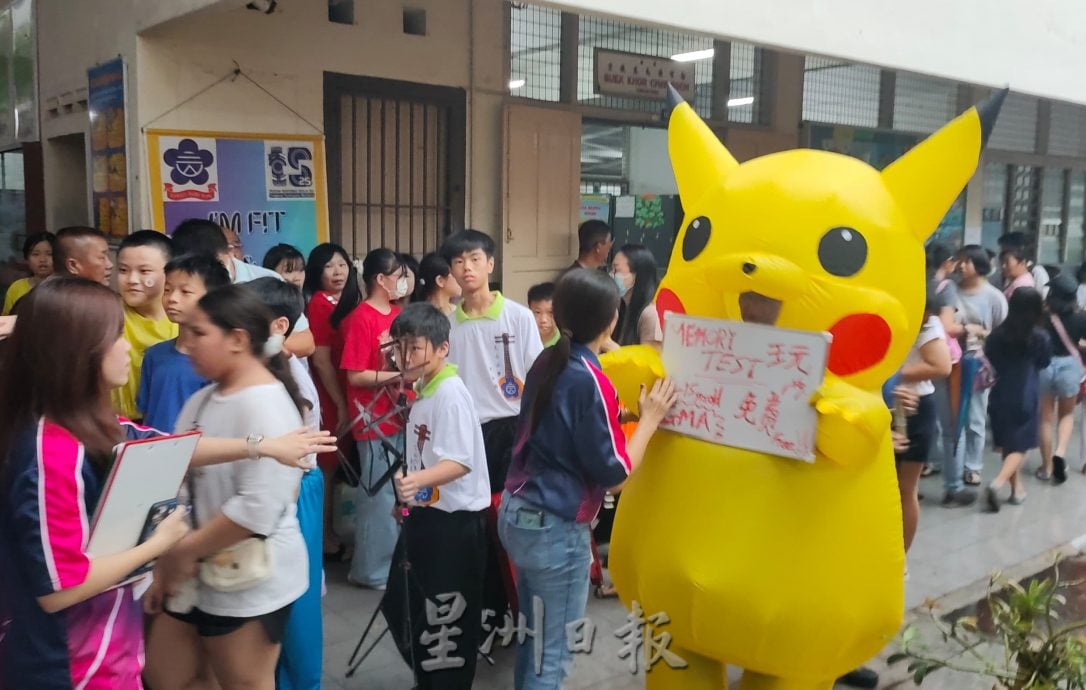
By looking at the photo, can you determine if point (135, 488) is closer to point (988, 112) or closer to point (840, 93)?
point (988, 112)

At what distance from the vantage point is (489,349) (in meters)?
3.82

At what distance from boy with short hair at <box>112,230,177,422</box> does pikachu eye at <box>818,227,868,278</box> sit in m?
2.14

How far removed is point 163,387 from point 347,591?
6.14 ft

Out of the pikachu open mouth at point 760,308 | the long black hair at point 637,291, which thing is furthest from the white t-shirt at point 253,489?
the long black hair at point 637,291

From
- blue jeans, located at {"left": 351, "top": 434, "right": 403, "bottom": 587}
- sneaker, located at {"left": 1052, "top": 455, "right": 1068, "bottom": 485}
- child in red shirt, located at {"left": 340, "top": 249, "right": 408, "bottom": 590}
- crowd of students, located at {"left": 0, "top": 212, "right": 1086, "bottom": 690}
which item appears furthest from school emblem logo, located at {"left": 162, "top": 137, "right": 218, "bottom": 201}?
sneaker, located at {"left": 1052, "top": 455, "right": 1068, "bottom": 485}

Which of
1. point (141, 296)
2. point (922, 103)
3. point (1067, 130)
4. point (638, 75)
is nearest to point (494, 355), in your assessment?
point (141, 296)

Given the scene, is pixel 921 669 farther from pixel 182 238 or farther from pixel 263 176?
pixel 263 176

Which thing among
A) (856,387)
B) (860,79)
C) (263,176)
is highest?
(860,79)

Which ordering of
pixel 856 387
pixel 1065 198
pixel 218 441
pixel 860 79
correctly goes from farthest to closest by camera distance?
1. pixel 1065 198
2. pixel 860 79
3. pixel 856 387
4. pixel 218 441

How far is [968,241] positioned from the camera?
34.7 ft

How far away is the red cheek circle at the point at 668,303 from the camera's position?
2646mm

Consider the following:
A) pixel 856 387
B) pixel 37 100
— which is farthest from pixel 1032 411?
pixel 37 100

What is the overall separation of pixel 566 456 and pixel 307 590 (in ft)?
2.90

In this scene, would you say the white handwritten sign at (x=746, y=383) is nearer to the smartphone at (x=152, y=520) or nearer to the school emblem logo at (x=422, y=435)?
the school emblem logo at (x=422, y=435)
